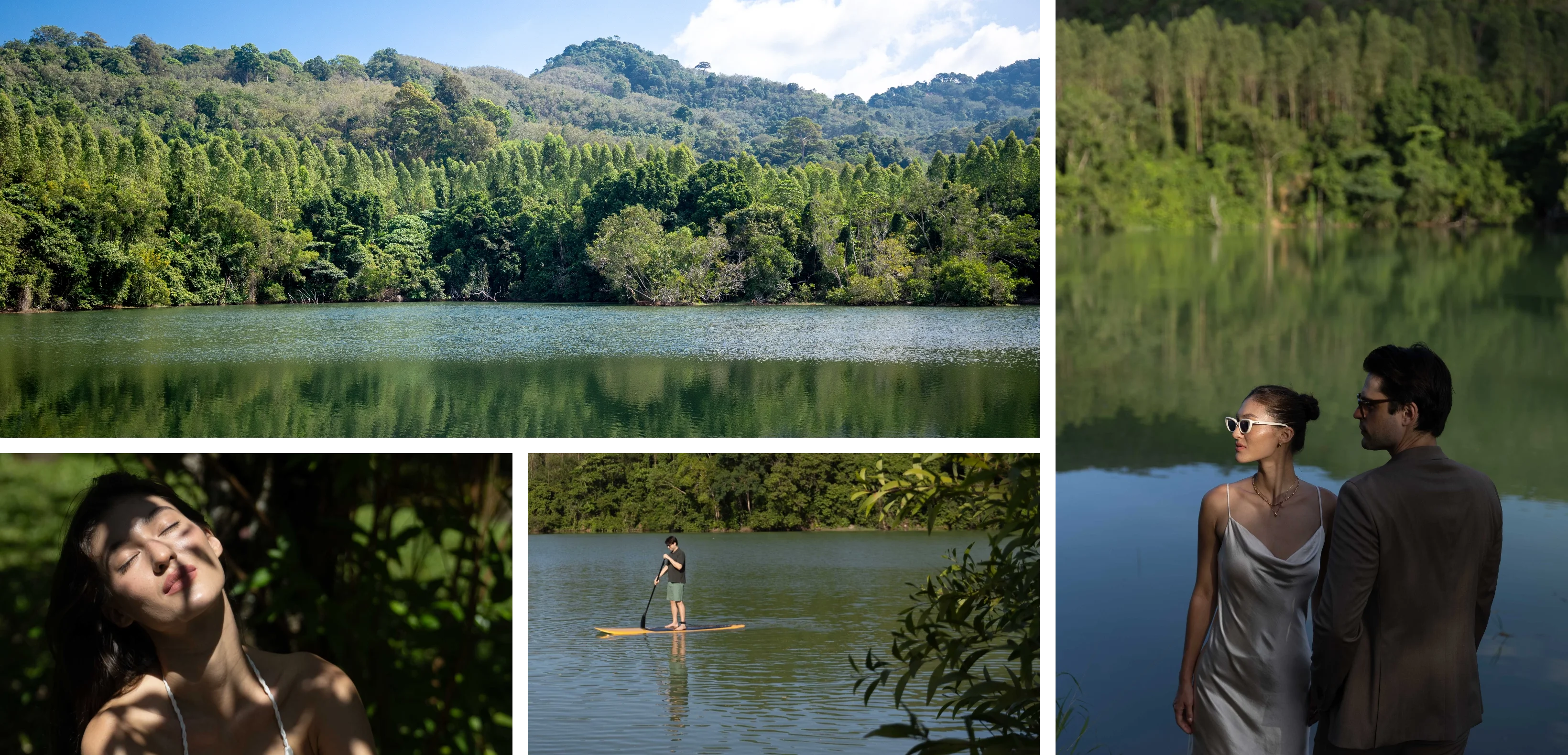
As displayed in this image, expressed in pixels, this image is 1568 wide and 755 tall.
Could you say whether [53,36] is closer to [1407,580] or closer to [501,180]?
[501,180]

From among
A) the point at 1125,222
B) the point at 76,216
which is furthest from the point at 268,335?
the point at 1125,222

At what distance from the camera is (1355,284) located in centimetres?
530

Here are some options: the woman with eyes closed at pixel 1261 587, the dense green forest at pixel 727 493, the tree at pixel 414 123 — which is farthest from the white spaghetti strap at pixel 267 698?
the tree at pixel 414 123

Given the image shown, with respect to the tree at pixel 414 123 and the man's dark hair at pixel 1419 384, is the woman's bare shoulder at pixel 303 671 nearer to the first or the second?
the man's dark hair at pixel 1419 384

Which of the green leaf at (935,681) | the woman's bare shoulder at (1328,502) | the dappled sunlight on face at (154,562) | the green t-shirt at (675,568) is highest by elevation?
the woman's bare shoulder at (1328,502)

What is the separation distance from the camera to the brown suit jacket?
1.99m

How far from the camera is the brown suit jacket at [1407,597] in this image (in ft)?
6.54

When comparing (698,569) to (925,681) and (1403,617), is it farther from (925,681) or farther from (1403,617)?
(1403,617)

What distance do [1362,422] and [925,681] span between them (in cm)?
99

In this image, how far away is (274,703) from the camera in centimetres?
219

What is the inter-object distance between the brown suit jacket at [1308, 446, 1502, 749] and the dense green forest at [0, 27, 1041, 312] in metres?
3.59

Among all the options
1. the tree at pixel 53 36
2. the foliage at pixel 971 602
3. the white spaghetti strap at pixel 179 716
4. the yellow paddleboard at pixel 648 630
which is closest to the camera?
the white spaghetti strap at pixel 179 716

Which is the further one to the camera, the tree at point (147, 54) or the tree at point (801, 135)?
the tree at point (147, 54)

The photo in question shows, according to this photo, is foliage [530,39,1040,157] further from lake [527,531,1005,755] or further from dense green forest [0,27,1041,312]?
lake [527,531,1005,755]
